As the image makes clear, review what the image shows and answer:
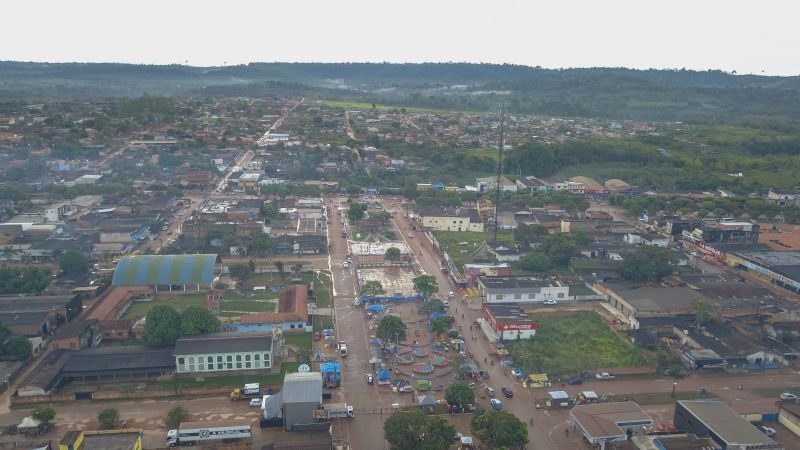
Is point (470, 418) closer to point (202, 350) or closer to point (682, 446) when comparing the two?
point (682, 446)

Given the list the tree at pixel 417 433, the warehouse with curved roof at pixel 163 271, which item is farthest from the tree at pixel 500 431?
the warehouse with curved roof at pixel 163 271

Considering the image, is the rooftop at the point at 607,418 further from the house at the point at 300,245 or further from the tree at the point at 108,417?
the house at the point at 300,245

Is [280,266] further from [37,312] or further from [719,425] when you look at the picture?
[719,425]

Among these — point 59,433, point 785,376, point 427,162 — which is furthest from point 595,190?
point 59,433

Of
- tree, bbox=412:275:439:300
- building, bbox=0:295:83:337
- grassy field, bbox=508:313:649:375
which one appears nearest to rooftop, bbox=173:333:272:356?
building, bbox=0:295:83:337

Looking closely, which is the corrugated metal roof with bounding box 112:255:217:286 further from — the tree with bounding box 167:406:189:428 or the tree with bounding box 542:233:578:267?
the tree with bounding box 542:233:578:267
